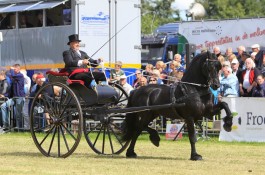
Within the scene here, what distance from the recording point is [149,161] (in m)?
14.7

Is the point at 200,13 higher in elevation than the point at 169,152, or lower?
higher

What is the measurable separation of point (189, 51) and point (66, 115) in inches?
205

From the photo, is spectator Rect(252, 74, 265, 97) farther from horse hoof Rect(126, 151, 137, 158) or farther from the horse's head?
horse hoof Rect(126, 151, 137, 158)

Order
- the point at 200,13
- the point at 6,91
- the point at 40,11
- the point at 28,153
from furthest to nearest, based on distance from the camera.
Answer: the point at 200,13 → the point at 40,11 → the point at 6,91 → the point at 28,153

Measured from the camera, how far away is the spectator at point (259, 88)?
65.3ft

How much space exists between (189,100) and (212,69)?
0.69 metres

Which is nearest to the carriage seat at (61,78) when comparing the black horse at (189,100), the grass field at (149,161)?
the black horse at (189,100)

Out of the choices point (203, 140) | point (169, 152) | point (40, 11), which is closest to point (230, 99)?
point (203, 140)

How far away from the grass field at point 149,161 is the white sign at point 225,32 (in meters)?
11.7

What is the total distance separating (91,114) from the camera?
1559cm

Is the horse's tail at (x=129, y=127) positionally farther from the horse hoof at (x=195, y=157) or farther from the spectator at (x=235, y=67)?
the spectator at (x=235, y=67)

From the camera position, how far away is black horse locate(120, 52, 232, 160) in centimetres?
1499

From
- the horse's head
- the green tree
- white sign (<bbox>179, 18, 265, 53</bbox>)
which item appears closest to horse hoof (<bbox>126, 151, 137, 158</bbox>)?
the horse's head

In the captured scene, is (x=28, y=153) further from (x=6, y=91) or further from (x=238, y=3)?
(x=238, y=3)
